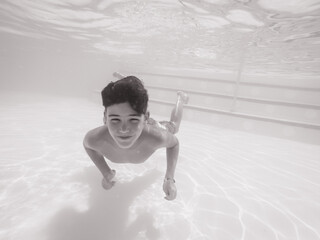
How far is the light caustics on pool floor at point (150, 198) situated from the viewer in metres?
2.96

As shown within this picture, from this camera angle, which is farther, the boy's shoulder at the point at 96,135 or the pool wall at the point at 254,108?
the pool wall at the point at 254,108

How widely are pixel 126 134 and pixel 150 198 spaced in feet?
6.51

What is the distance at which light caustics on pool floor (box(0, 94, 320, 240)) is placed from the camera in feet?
9.73

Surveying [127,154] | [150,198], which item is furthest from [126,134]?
[150,198]

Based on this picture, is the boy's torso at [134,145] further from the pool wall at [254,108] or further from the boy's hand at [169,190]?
the pool wall at [254,108]

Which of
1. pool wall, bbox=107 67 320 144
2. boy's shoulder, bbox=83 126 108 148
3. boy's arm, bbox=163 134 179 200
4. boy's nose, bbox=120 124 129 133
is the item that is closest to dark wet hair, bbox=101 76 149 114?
boy's nose, bbox=120 124 129 133

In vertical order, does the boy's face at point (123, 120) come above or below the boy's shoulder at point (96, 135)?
above

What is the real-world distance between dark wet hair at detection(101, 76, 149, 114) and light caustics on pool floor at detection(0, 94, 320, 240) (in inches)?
76.1

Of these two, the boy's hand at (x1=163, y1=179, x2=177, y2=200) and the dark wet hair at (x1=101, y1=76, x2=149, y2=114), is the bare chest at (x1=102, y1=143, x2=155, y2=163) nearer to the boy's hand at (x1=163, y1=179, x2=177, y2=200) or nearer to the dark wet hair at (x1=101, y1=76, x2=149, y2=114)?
the boy's hand at (x1=163, y1=179, x2=177, y2=200)

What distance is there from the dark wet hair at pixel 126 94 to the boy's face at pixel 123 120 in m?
0.05

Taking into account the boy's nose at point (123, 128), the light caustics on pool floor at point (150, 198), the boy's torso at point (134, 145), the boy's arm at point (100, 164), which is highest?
the boy's nose at point (123, 128)

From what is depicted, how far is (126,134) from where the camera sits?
2473mm

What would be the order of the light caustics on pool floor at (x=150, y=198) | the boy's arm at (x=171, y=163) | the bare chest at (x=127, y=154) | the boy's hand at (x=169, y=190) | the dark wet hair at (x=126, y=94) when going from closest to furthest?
the dark wet hair at (x=126, y=94) < the boy's hand at (x=169, y=190) < the boy's arm at (x=171, y=163) < the light caustics on pool floor at (x=150, y=198) < the bare chest at (x=127, y=154)

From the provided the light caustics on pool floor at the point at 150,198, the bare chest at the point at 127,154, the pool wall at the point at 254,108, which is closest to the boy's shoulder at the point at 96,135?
the bare chest at the point at 127,154
